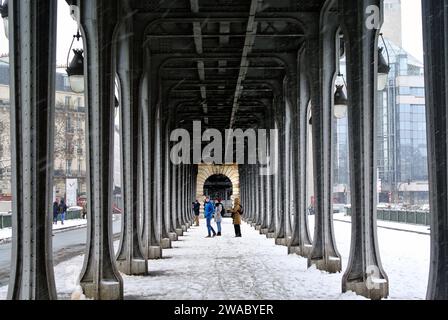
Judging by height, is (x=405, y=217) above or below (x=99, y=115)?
below

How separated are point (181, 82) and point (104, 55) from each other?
1374 cm

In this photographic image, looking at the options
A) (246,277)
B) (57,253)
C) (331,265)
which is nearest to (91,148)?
(246,277)

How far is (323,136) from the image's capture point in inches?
591

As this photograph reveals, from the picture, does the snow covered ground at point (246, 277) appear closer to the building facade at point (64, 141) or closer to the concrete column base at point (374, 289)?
the concrete column base at point (374, 289)

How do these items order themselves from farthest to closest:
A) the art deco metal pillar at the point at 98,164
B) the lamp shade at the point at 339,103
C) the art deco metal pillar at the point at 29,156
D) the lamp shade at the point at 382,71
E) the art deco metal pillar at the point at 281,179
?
Answer: the art deco metal pillar at the point at 281,179, the lamp shade at the point at 339,103, the lamp shade at the point at 382,71, the art deco metal pillar at the point at 98,164, the art deco metal pillar at the point at 29,156

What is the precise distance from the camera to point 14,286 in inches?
273

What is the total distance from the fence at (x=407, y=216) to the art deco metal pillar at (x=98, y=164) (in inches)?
885

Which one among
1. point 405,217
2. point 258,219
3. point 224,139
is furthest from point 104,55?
point 224,139

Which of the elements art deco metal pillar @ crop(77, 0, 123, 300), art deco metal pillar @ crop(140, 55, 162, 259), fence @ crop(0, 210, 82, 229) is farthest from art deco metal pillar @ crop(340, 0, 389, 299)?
fence @ crop(0, 210, 82, 229)

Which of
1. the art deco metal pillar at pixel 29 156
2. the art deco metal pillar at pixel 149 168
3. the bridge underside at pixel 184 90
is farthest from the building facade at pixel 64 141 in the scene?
the art deco metal pillar at pixel 29 156

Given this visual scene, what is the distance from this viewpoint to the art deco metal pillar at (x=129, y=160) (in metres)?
14.0

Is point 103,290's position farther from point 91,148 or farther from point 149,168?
point 149,168

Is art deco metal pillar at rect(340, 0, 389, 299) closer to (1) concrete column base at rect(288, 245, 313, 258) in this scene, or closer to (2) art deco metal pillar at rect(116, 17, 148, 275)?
(2) art deco metal pillar at rect(116, 17, 148, 275)
